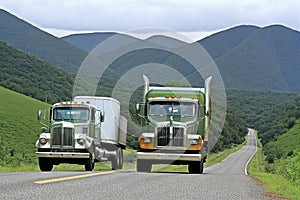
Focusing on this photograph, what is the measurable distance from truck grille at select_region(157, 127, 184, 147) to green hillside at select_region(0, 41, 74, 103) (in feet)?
302

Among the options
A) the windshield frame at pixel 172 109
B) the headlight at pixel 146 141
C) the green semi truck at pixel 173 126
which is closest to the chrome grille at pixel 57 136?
the green semi truck at pixel 173 126

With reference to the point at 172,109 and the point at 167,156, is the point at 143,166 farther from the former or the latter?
the point at 172,109

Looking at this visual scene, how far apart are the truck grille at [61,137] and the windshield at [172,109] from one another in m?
3.44

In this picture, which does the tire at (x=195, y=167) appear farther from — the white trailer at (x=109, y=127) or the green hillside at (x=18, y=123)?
the green hillside at (x=18, y=123)

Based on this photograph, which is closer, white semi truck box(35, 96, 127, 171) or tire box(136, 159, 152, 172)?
tire box(136, 159, 152, 172)

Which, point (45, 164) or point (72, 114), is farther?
point (72, 114)

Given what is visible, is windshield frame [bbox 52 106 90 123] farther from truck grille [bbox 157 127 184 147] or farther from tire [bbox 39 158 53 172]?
truck grille [bbox 157 127 184 147]

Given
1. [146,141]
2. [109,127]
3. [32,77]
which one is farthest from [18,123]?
[146,141]

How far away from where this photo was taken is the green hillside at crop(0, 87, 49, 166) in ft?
223

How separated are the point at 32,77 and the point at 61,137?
11384 centimetres

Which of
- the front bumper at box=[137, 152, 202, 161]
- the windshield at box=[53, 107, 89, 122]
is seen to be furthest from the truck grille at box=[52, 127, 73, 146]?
the front bumper at box=[137, 152, 202, 161]

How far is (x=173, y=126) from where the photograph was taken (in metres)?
23.4

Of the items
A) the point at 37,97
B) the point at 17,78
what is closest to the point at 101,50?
the point at 37,97

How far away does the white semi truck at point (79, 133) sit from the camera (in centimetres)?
2433
